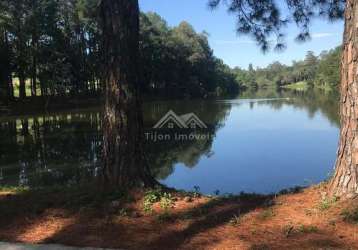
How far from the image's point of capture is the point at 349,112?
4.17 metres

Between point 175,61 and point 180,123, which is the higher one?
point 175,61

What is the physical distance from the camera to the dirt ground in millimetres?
3729

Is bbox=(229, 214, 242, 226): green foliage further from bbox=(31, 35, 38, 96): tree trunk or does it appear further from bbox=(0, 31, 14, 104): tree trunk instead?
bbox=(31, 35, 38, 96): tree trunk

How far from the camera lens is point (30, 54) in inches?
1497

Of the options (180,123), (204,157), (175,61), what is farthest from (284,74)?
(204,157)

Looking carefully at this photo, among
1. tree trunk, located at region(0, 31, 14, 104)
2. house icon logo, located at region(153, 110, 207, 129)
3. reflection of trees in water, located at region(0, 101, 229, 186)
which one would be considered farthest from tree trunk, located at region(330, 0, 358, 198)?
tree trunk, located at region(0, 31, 14, 104)

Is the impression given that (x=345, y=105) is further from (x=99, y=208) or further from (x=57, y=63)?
(x=57, y=63)

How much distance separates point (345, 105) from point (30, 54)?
3717 cm

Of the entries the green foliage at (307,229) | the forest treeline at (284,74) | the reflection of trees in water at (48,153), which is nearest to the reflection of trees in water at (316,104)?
the reflection of trees in water at (48,153)

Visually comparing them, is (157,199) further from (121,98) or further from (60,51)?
(60,51)

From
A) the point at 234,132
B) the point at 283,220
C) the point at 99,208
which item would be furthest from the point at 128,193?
the point at 234,132

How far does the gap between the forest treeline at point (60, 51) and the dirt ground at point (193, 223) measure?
20.5 metres

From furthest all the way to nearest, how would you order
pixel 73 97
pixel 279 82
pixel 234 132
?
pixel 279 82
pixel 73 97
pixel 234 132

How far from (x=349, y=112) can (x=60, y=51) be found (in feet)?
132
